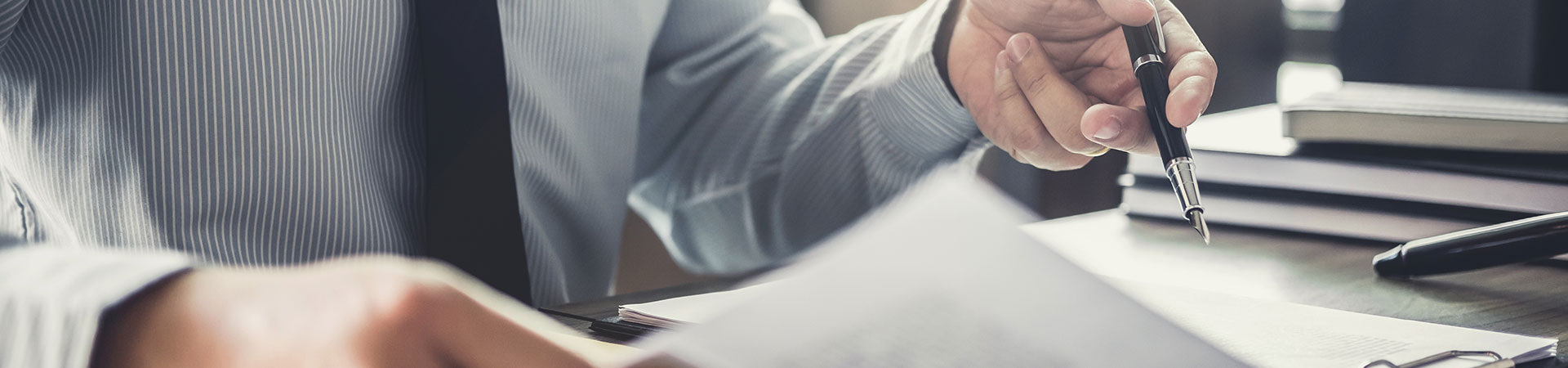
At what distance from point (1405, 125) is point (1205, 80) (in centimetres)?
32

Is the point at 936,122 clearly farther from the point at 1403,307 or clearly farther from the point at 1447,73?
the point at 1447,73

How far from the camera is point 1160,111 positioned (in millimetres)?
468

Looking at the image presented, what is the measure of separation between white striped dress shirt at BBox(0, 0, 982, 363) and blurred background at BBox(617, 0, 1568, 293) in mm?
406

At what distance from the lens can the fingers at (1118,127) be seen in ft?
1.57

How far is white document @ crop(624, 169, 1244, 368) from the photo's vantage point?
28cm

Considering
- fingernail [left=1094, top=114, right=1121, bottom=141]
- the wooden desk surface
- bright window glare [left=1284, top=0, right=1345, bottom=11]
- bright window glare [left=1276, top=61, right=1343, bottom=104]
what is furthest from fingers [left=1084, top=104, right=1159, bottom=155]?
bright window glare [left=1284, top=0, right=1345, bottom=11]

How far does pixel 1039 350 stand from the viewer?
0.30m

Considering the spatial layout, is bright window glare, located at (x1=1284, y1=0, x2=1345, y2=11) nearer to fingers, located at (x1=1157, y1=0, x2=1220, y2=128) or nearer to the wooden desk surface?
the wooden desk surface

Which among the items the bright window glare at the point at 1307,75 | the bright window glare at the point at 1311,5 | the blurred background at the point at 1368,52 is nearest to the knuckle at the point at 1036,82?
the blurred background at the point at 1368,52

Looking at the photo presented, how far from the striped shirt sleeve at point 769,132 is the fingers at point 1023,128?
97 mm

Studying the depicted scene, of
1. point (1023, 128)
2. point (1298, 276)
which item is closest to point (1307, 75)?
point (1298, 276)

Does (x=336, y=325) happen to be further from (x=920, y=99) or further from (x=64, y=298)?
(x=920, y=99)

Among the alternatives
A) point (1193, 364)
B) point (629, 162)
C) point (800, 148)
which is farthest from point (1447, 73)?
point (1193, 364)

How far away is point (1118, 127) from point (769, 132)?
0.36m
